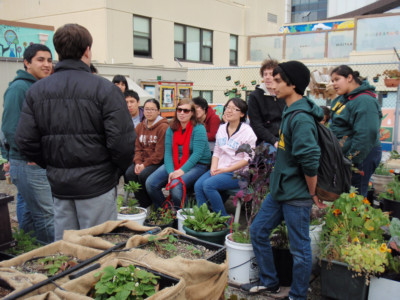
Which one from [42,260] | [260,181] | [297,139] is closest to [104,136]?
[42,260]

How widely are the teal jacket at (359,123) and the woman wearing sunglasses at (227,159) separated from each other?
43.3 inches

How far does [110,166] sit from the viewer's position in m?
2.82

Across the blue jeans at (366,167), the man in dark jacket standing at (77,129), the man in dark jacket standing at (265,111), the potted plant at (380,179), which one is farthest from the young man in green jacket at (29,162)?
the potted plant at (380,179)

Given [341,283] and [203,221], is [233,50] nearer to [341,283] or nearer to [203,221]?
[203,221]

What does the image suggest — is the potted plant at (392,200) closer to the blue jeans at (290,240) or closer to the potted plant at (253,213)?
the potted plant at (253,213)

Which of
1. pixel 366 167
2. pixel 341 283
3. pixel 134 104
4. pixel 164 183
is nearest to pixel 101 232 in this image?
pixel 341 283

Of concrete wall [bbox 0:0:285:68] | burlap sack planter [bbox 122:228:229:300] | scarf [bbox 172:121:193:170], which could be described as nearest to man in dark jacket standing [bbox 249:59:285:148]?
scarf [bbox 172:121:193:170]

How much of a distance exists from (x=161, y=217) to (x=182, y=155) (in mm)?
913

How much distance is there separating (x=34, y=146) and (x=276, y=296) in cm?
243

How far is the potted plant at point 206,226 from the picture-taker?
3996mm

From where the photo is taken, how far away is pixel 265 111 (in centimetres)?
486

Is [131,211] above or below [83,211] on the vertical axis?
below

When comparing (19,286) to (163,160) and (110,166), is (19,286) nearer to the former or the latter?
(110,166)

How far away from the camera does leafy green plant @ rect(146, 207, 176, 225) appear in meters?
4.80
